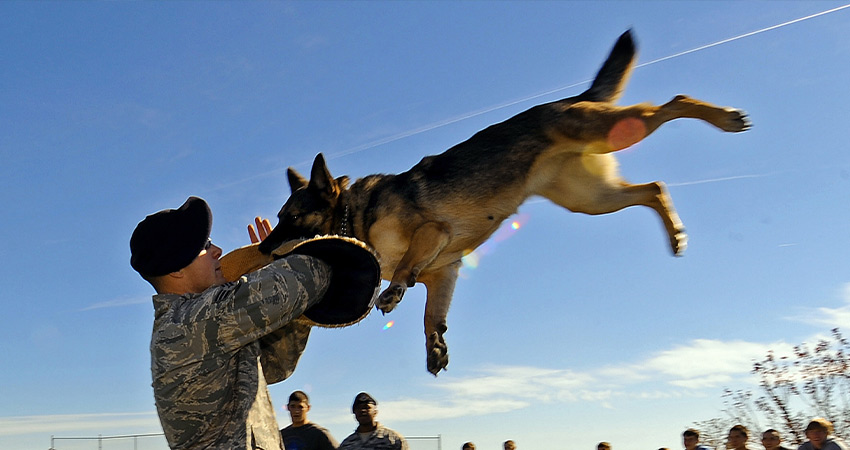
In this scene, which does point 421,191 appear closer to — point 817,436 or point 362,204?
point 362,204

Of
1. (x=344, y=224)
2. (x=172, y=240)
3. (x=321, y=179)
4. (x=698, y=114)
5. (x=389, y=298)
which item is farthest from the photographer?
(x=698, y=114)

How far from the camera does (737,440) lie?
8.20 m

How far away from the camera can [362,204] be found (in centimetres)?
594

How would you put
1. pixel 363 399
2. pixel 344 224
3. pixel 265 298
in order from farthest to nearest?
1. pixel 363 399
2. pixel 344 224
3. pixel 265 298

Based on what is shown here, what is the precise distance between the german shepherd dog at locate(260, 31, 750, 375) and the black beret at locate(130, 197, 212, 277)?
128 inches

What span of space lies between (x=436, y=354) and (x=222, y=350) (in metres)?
2.85

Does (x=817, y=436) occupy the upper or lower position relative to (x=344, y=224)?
lower

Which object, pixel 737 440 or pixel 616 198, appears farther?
pixel 737 440

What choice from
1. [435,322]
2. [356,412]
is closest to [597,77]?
[435,322]

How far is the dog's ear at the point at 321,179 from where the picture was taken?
511 centimetres

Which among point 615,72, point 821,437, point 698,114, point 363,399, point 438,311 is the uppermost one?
point 615,72

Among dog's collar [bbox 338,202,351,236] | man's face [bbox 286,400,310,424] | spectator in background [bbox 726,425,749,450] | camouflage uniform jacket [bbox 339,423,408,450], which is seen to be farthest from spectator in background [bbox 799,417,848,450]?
dog's collar [bbox 338,202,351,236]

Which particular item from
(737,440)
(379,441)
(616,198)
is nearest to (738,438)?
(737,440)

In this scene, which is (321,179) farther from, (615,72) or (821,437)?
(821,437)
